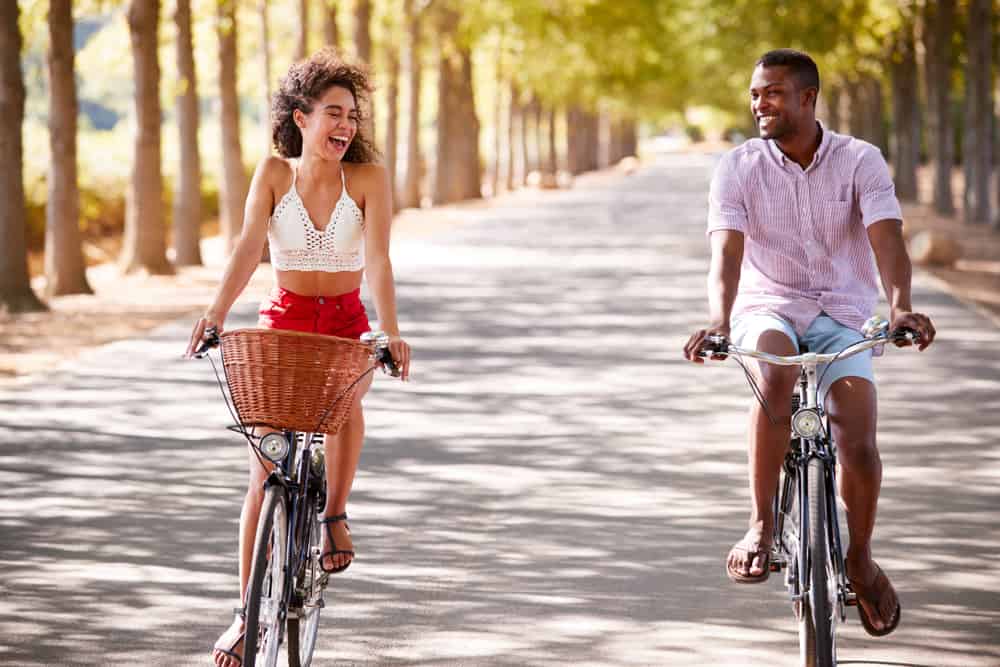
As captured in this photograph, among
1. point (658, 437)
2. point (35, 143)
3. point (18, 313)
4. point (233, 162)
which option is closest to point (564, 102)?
point (35, 143)

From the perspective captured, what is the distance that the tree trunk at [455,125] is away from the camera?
42.2 m

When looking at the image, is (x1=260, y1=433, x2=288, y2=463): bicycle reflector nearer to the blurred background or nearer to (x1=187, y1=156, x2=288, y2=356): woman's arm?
(x1=187, y1=156, x2=288, y2=356): woman's arm

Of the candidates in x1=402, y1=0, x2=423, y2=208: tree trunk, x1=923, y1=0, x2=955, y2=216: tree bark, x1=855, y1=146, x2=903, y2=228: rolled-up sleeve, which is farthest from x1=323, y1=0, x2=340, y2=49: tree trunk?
x1=855, y1=146, x2=903, y2=228: rolled-up sleeve

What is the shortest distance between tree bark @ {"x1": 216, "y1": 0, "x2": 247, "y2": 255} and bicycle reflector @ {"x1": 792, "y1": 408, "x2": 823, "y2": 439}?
68.1ft

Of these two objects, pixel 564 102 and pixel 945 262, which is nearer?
pixel 945 262

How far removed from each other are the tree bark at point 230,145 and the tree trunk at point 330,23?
484 centimetres

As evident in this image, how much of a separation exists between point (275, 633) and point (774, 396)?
1.62 meters

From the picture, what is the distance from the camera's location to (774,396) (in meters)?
5.20

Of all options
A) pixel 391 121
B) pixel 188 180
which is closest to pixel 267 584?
pixel 188 180

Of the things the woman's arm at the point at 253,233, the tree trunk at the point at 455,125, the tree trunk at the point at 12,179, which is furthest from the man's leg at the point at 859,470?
the tree trunk at the point at 455,125

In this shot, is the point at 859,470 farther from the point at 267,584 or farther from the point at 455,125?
the point at 455,125

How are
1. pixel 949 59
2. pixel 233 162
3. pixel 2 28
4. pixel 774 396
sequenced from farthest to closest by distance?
pixel 949 59, pixel 233 162, pixel 2 28, pixel 774 396

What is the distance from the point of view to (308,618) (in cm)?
534

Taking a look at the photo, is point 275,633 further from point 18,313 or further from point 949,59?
point 949,59
